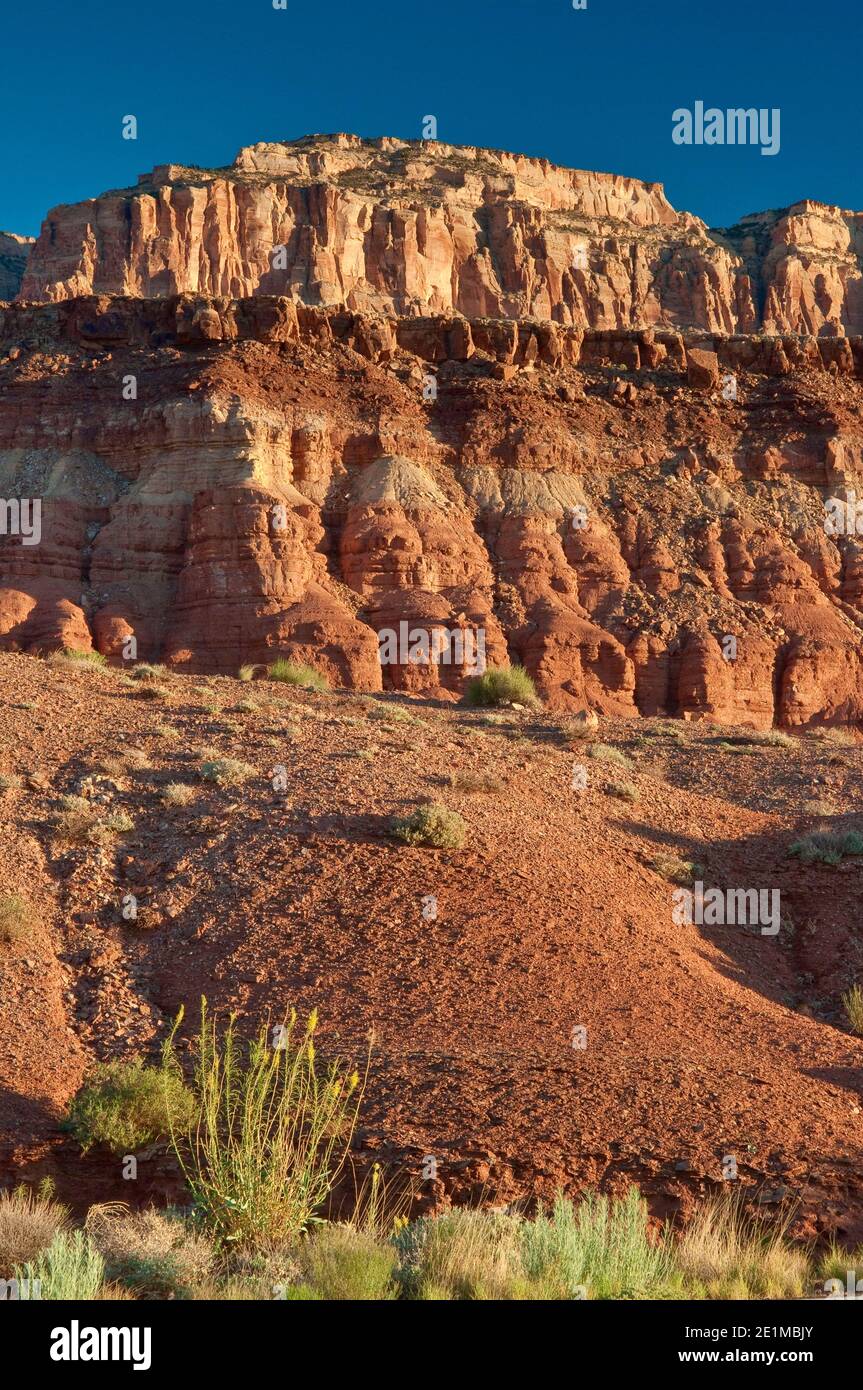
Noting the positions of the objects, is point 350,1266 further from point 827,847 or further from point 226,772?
point 827,847

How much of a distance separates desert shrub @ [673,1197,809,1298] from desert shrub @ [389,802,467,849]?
579cm

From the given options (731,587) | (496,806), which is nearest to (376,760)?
(496,806)

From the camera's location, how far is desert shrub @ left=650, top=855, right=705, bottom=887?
14094 mm

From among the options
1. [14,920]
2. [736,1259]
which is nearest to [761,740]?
[14,920]

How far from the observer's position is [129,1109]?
8.59m

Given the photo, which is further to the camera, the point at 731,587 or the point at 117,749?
the point at 731,587

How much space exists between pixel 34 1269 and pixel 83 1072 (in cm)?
350

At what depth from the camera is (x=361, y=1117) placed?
347 inches

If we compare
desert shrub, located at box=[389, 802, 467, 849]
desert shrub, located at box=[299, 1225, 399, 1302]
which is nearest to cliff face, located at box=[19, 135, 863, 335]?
desert shrub, located at box=[389, 802, 467, 849]

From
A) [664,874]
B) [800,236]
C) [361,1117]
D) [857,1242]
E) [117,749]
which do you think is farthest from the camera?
[800,236]

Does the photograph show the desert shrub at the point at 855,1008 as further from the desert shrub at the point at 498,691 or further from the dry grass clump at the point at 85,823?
the desert shrub at the point at 498,691

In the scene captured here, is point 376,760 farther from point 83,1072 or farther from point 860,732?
point 860,732

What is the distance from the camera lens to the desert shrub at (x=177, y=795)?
13844mm

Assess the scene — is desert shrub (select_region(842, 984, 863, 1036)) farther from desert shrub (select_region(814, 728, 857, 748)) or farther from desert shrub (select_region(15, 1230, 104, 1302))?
desert shrub (select_region(814, 728, 857, 748))
